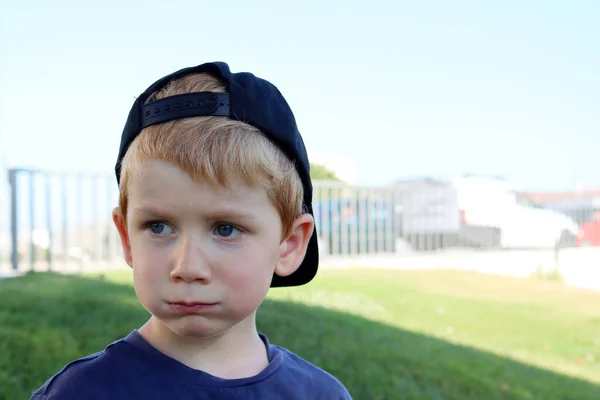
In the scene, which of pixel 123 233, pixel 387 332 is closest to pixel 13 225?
pixel 387 332

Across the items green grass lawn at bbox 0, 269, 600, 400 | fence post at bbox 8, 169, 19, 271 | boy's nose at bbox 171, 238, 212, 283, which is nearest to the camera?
boy's nose at bbox 171, 238, 212, 283

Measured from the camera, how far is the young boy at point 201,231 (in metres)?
1.23

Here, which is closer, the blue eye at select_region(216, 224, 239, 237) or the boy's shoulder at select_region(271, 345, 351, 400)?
the blue eye at select_region(216, 224, 239, 237)

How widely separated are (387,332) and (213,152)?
14.3 feet

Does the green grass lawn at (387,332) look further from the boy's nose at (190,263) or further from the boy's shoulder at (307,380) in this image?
the boy's nose at (190,263)

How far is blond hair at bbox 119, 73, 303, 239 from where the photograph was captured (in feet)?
4.03

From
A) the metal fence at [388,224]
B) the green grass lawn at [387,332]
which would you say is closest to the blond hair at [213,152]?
the green grass lawn at [387,332]

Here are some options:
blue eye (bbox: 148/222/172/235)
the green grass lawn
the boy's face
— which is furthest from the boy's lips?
the green grass lawn

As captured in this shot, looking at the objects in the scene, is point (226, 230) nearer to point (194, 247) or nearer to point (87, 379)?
point (194, 247)

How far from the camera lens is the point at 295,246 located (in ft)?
4.75

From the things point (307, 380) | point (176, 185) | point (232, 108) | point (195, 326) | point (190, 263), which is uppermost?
point (232, 108)

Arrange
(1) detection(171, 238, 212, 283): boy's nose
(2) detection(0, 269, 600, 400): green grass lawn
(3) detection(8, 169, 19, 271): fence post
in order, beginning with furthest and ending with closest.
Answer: (3) detection(8, 169, 19, 271): fence post
(2) detection(0, 269, 600, 400): green grass lawn
(1) detection(171, 238, 212, 283): boy's nose

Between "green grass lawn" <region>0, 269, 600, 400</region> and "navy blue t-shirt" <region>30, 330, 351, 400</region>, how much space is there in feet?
5.96

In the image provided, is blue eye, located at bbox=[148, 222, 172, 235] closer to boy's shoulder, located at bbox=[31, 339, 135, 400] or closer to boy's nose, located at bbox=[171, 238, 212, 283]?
boy's nose, located at bbox=[171, 238, 212, 283]
